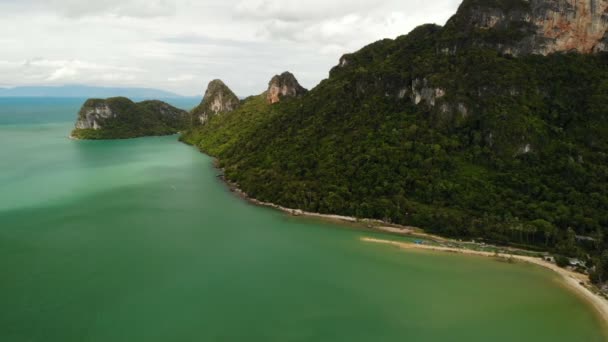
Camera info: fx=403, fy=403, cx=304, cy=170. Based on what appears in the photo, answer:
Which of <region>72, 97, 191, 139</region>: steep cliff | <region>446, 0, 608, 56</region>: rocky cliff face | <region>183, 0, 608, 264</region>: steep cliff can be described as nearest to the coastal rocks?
<region>72, 97, 191, 139</region>: steep cliff

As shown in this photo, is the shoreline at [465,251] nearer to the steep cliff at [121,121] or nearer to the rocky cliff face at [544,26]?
the rocky cliff face at [544,26]

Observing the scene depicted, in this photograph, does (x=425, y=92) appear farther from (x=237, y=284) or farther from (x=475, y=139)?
(x=237, y=284)

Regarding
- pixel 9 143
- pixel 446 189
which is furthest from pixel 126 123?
pixel 446 189

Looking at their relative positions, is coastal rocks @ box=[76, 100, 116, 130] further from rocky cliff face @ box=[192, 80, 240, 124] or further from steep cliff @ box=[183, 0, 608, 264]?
steep cliff @ box=[183, 0, 608, 264]

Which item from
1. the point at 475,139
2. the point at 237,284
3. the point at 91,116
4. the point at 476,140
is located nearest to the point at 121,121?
the point at 91,116

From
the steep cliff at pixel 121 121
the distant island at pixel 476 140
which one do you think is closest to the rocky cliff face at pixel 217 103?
the steep cliff at pixel 121 121

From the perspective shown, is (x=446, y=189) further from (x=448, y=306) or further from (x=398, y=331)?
(x=398, y=331)
